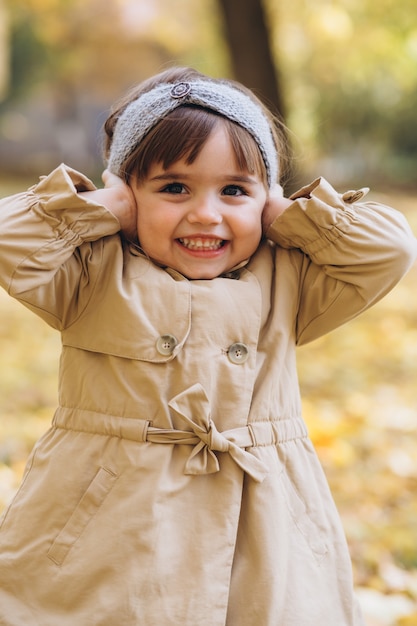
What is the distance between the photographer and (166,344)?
6.87 ft

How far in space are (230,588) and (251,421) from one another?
41 cm

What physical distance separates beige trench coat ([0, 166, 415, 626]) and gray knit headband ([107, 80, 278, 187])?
17cm

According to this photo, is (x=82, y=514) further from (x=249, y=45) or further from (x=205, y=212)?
(x=249, y=45)

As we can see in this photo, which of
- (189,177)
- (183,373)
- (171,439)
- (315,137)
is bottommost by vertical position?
(315,137)

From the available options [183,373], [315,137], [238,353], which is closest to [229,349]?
[238,353]

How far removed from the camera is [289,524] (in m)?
2.14

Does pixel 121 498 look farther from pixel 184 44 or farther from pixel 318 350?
pixel 184 44

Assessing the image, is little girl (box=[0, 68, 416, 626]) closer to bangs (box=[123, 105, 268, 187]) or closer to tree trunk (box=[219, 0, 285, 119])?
bangs (box=[123, 105, 268, 187])

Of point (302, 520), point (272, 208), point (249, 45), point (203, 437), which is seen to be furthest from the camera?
point (249, 45)

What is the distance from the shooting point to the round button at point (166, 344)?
2086mm

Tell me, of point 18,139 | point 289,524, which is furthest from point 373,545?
point 18,139

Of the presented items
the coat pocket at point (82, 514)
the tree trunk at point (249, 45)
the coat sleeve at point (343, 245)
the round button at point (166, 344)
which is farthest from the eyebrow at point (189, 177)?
the tree trunk at point (249, 45)

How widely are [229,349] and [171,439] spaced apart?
0.26m

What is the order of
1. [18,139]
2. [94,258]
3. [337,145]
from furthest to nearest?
[18,139], [337,145], [94,258]
